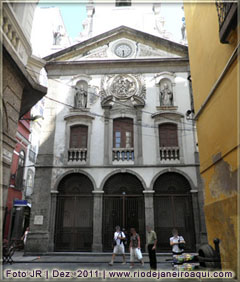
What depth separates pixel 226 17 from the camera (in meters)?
5.92

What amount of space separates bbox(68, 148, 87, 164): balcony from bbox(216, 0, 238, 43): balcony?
10198 millimetres

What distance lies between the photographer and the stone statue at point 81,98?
15.7 m

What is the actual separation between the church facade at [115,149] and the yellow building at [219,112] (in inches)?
226

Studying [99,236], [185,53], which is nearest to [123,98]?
[185,53]

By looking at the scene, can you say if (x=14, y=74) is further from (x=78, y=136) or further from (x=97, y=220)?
(x=97, y=220)

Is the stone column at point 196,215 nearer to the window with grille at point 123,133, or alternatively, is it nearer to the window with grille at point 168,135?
the window with grille at point 168,135

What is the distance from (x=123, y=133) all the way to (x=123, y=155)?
142cm

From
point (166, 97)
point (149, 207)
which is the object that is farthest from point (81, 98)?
point (149, 207)

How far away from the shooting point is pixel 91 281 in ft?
23.2

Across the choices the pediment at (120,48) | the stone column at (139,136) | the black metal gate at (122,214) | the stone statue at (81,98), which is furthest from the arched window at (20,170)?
the stone column at (139,136)

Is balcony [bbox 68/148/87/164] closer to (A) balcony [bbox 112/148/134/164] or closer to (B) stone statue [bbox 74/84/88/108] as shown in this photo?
(A) balcony [bbox 112/148/134/164]

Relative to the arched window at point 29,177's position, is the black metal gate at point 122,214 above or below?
below

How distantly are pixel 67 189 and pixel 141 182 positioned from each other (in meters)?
4.37

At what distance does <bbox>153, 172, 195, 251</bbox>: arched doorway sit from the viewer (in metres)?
13.2
